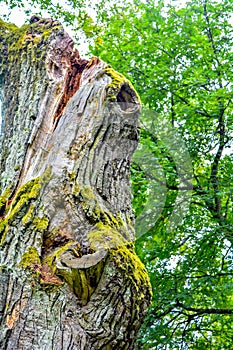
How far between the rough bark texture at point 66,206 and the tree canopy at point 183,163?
3.75 m

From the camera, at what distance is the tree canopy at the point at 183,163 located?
678 centimetres

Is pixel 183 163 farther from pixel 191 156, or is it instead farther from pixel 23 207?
pixel 23 207

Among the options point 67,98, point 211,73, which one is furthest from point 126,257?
point 211,73

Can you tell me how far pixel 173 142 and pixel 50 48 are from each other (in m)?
4.59

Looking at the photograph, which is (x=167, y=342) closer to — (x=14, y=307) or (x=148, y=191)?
(x=148, y=191)

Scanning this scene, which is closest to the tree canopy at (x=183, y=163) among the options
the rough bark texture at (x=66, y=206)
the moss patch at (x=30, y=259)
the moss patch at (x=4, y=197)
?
the rough bark texture at (x=66, y=206)

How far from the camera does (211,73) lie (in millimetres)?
7402

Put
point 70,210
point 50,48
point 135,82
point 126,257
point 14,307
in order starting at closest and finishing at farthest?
point 14,307 → point 126,257 → point 70,210 → point 50,48 → point 135,82

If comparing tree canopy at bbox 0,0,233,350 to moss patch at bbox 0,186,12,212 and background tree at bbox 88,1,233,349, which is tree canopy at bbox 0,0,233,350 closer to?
background tree at bbox 88,1,233,349

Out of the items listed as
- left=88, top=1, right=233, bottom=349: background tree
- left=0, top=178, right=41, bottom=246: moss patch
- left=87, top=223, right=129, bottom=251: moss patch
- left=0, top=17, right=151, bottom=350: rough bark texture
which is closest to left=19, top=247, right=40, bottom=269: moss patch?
left=0, top=17, right=151, bottom=350: rough bark texture

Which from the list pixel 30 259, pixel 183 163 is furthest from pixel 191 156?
pixel 30 259

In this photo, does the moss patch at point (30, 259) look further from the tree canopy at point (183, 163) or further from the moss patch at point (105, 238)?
the tree canopy at point (183, 163)

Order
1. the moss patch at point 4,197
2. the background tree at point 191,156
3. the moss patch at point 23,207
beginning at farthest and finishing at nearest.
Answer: the background tree at point 191,156
the moss patch at point 4,197
the moss patch at point 23,207

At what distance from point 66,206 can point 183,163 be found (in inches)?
228
